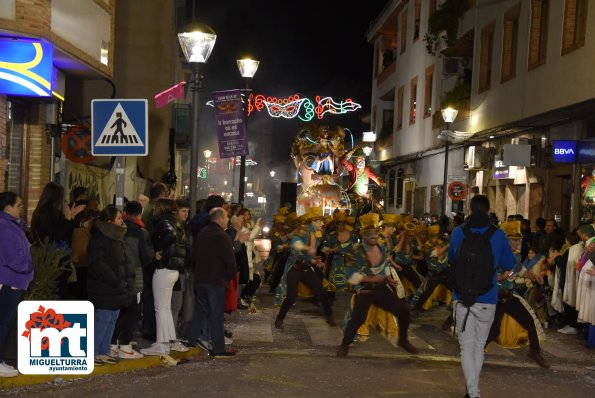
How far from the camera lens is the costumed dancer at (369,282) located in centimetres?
1037

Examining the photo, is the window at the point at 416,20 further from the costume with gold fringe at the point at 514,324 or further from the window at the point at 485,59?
the costume with gold fringe at the point at 514,324

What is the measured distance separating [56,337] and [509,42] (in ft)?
62.9

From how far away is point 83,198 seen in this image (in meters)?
11.7

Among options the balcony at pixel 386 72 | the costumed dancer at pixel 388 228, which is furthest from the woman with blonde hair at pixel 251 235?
the balcony at pixel 386 72

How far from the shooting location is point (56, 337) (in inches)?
300

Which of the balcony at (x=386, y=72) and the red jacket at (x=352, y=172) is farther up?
the balcony at (x=386, y=72)

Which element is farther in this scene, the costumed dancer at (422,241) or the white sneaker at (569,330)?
the costumed dancer at (422,241)

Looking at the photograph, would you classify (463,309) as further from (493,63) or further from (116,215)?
(493,63)

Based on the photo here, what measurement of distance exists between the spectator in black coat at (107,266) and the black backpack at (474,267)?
345cm

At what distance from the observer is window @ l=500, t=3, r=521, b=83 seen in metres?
23.6

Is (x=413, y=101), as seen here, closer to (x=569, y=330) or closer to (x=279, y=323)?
(x=569, y=330)

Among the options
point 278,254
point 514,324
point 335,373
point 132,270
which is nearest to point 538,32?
point 278,254

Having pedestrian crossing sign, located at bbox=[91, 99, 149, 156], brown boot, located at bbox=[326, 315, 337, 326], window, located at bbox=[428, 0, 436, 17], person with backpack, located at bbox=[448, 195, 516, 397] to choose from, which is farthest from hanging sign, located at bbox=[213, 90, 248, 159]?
window, located at bbox=[428, 0, 436, 17]

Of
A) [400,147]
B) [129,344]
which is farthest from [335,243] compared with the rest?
[400,147]
